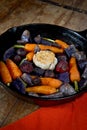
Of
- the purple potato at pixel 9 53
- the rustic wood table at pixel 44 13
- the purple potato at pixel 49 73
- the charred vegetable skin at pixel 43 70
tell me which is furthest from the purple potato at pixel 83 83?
the rustic wood table at pixel 44 13

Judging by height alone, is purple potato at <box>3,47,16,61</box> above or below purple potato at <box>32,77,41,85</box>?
above

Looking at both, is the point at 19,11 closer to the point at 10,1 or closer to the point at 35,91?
the point at 10,1

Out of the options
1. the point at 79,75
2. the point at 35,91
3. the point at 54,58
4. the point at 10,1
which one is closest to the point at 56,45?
the point at 54,58

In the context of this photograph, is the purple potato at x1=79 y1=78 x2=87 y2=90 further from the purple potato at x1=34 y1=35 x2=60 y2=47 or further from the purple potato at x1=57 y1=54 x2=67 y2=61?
the purple potato at x1=34 y1=35 x2=60 y2=47

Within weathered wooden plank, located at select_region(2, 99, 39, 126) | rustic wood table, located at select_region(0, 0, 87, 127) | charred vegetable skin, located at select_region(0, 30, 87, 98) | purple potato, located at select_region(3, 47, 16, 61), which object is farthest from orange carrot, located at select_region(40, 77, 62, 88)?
rustic wood table, located at select_region(0, 0, 87, 127)

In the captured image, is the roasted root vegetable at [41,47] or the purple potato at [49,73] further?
the roasted root vegetable at [41,47]

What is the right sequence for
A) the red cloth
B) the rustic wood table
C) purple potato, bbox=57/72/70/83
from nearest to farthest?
1. the red cloth
2. purple potato, bbox=57/72/70/83
3. the rustic wood table

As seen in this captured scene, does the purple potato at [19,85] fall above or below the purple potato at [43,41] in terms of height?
above

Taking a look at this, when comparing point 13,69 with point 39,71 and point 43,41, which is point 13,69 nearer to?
point 39,71

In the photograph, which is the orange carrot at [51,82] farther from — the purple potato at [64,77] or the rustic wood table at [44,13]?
the rustic wood table at [44,13]
